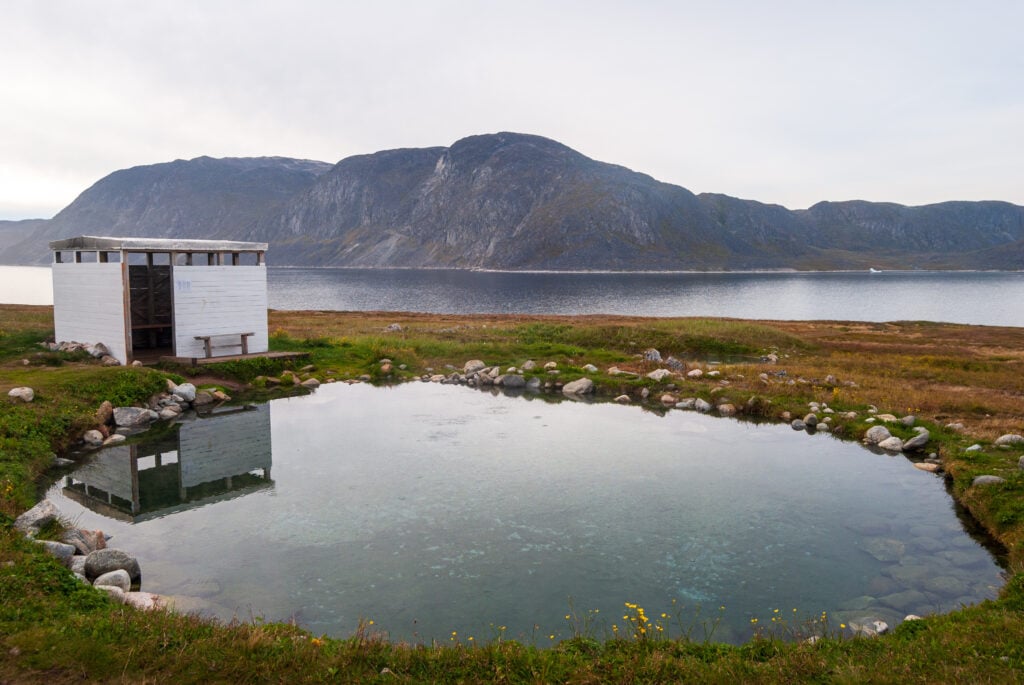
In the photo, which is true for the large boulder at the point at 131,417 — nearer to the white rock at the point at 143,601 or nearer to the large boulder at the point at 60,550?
the large boulder at the point at 60,550

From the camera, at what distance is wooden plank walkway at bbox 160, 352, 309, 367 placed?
1351 inches

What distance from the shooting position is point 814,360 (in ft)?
144

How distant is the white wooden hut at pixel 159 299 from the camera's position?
1294 inches

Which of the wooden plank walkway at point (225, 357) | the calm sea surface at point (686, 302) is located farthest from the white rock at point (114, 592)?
the calm sea surface at point (686, 302)

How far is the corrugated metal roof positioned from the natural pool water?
34.3 ft

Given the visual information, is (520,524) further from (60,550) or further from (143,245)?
(143,245)

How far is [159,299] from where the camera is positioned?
126ft

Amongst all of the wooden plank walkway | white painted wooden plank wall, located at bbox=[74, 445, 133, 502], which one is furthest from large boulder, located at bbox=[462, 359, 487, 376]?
white painted wooden plank wall, located at bbox=[74, 445, 133, 502]

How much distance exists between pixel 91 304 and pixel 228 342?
6.91m

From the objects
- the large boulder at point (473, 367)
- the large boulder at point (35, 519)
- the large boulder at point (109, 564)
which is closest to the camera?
the large boulder at point (109, 564)

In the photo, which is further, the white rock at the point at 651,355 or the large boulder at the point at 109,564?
the white rock at the point at 651,355

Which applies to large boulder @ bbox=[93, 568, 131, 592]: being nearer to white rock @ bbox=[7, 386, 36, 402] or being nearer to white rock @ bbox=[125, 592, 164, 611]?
white rock @ bbox=[125, 592, 164, 611]

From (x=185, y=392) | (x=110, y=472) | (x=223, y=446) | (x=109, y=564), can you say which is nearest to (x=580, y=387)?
(x=223, y=446)

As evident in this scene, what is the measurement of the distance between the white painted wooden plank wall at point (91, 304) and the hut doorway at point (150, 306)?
94.1 inches
